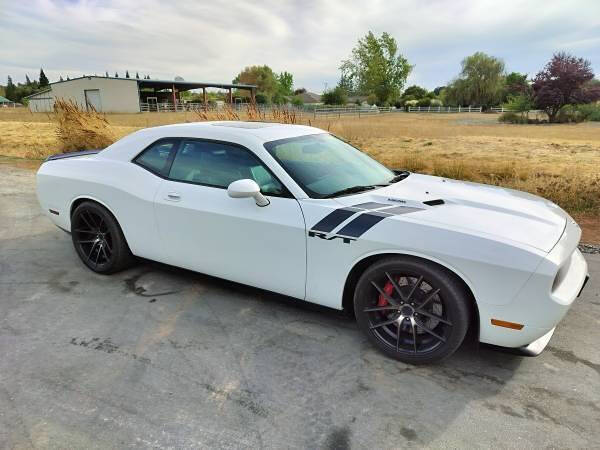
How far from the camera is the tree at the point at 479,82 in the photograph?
211ft

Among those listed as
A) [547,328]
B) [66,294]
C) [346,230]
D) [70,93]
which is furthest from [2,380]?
[70,93]

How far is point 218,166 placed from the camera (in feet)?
11.4

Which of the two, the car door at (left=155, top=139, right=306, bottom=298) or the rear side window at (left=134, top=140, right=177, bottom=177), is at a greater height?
the rear side window at (left=134, top=140, right=177, bottom=177)

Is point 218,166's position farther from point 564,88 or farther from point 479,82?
point 479,82

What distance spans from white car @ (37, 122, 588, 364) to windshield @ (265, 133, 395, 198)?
2 centimetres

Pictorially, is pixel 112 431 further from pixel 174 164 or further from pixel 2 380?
pixel 174 164

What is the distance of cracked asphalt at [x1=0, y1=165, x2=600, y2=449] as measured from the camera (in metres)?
2.23

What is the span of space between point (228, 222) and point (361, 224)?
3.46ft

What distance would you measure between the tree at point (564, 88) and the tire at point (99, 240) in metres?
45.1

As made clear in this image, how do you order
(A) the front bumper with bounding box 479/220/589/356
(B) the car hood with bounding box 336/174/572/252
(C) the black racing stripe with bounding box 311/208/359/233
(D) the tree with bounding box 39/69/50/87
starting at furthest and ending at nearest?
1. (D) the tree with bounding box 39/69/50/87
2. (C) the black racing stripe with bounding box 311/208/359/233
3. (B) the car hood with bounding box 336/174/572/252
4. (A) the front bumper with bounding box 479/220/589/356

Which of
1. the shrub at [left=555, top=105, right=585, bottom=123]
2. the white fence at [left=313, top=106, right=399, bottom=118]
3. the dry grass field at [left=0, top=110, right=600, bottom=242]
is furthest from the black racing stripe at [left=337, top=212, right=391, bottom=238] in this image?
the shrub at [left=555, top=105, right=585, bottom=123]

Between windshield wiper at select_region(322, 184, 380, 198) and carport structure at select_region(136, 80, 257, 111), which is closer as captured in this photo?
windshield wiper at select_region(322, 184, 380, 198)

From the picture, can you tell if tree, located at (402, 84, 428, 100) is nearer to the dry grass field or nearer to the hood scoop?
the dry grass field

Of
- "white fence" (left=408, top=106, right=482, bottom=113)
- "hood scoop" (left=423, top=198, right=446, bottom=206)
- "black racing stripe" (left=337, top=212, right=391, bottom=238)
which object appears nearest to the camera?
"black racing stripe" (left=337, top=212, right=391, bottom=238)
